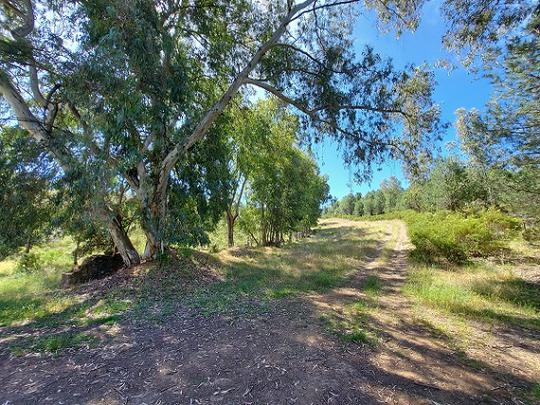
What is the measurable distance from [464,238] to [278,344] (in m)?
11.2


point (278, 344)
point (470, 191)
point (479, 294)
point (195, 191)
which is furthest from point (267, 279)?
point (470, 191)

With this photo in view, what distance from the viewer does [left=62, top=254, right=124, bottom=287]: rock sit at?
10.0m

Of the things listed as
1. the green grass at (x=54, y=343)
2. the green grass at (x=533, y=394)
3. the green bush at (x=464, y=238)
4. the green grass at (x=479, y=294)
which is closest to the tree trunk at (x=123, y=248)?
the green grass at (x=54, y=343)

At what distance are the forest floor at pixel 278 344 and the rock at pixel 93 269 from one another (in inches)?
63.4

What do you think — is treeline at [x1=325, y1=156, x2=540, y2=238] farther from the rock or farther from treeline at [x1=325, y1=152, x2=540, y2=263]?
the rock

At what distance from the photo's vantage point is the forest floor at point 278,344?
3324 mm

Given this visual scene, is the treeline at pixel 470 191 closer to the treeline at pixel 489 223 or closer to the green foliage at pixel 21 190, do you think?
the treeline at pixel 489 223

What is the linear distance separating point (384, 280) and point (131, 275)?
25.3ft

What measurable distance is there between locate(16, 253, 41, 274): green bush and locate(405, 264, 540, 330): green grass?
1653cm

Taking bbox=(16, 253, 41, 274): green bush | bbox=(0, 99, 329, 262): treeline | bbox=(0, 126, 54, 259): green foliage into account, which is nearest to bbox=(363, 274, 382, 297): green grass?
bbox=(0, 99, 329, 262): treeline

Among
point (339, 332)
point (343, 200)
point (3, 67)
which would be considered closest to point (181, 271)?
point (339, 332)

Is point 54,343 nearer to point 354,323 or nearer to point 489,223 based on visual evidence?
point 354,323

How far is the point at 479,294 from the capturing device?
7656mm

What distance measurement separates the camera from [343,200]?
99.4m
